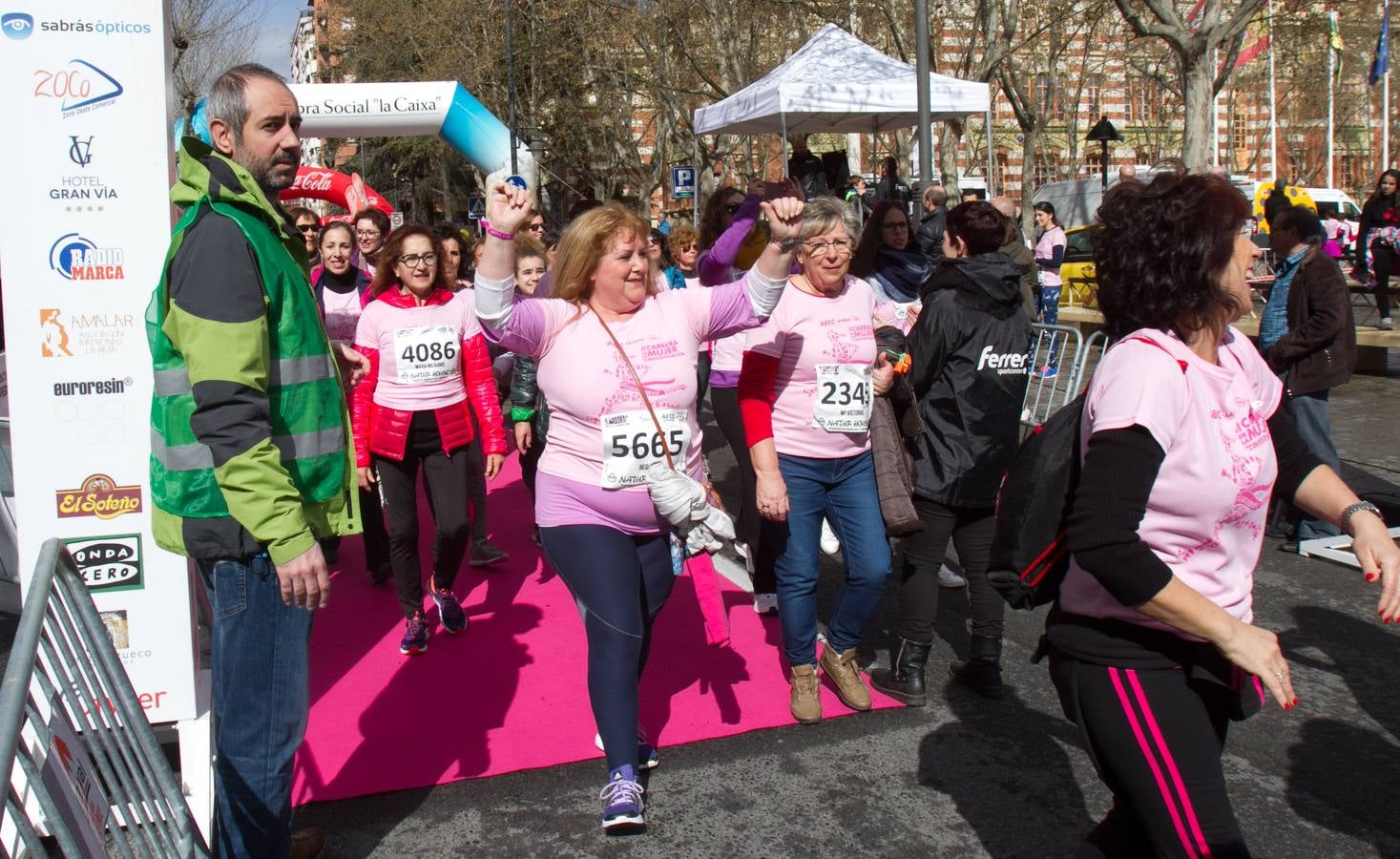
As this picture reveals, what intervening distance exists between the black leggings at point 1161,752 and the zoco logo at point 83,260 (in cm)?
309

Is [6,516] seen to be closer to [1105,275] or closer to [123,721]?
[123,721]

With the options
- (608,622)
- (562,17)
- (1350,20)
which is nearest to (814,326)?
(608,622)

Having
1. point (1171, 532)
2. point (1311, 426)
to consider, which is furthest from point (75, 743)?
point (1311, 426)

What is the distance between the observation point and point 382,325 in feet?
18.0

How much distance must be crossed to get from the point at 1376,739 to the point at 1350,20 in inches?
1929

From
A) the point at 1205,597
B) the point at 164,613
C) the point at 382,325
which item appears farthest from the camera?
the point at 382,325

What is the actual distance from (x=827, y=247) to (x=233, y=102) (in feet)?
7.09

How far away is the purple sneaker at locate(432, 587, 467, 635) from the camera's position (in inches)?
220

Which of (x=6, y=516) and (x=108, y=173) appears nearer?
(x=108, y=173)

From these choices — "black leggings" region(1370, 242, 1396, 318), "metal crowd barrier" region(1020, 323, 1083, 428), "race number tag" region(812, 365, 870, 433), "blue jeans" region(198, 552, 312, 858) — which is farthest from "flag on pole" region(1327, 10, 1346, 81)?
"blue jeans" region(198, 552, 312, 858)

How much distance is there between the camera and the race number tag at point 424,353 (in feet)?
17.8

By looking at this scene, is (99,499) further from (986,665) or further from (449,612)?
(986,665)

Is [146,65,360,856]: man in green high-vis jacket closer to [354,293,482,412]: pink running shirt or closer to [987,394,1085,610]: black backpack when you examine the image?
[987,394,1085,610]: black backpack

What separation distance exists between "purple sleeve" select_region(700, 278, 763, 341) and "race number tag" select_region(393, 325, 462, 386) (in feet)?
6.68
